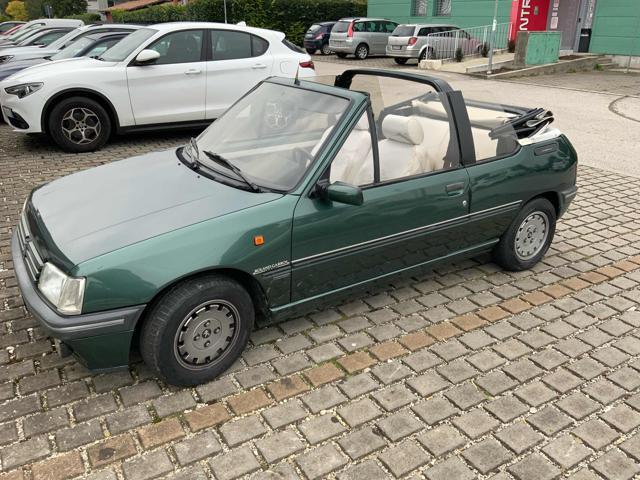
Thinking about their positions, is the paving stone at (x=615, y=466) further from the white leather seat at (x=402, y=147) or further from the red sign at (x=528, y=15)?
the red sign at (x=528, y=15)

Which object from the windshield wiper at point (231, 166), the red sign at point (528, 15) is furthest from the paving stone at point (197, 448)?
the red sign at point (528, 15)

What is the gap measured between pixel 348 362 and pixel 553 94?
514 inches

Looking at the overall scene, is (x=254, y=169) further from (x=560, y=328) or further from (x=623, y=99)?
(x=623, y=99)

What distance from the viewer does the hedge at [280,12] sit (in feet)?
93.6

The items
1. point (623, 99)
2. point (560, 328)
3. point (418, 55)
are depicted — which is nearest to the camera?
point (560, 328)

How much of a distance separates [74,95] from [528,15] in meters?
18.8

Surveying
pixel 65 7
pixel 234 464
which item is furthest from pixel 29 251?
pixel 65 7

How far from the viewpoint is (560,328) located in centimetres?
379

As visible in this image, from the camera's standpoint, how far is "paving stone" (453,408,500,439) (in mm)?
2826

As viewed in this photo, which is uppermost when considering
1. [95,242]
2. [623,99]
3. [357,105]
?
[357,105]

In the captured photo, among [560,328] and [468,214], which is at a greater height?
[468,214]

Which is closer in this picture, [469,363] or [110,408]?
[110,408]

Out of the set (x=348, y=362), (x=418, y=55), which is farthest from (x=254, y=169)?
(x=418, y=55)

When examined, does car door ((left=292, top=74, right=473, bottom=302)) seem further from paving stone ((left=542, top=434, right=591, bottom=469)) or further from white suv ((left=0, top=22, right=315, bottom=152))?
white suv ((left=0, top=22, right=315, bottom=152))
